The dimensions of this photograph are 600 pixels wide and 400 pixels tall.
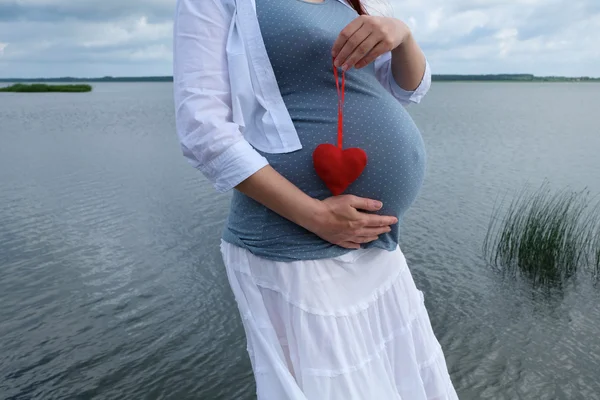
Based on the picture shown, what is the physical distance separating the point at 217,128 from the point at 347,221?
1.25 feet

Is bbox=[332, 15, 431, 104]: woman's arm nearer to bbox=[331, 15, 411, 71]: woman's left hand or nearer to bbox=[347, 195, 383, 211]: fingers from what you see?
bbox=[331, 15, 411, 71]: woman's left hand

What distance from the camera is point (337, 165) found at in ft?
4.73

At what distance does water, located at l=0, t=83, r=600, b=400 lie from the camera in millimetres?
5148

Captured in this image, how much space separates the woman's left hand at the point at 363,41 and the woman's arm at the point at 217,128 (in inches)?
10.9

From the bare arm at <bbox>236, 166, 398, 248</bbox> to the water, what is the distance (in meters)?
3.84

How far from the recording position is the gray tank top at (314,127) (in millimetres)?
1443

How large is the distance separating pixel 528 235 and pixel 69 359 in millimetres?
5615

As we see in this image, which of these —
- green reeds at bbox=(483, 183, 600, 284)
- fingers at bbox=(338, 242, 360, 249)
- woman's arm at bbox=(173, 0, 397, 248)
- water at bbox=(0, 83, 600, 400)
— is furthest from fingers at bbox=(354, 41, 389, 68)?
green reeds at bbox=(483, 183, 600, 284)

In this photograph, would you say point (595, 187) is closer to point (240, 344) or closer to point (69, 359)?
point (240, 344)

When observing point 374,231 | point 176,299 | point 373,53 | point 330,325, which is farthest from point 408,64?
point 176,299

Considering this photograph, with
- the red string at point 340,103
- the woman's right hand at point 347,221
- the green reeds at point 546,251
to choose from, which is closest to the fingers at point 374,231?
the woman's right hand at point 347,221

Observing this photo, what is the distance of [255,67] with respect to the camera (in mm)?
1430

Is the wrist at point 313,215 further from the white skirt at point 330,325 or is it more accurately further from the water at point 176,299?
the water at point 176,299

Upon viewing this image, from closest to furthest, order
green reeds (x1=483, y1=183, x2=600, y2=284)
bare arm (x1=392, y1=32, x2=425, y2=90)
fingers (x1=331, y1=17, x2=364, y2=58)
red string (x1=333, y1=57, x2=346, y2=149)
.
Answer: fingers (x1=331, y1=17, x2=364, y2=58)
red string (x1=333, y1=57, x2=346, y2=149)
bare arm (x1=392, y1=32, x2=425, y2=90)
green reeds (x1=483, y1=183, x2=600, y2=284)
